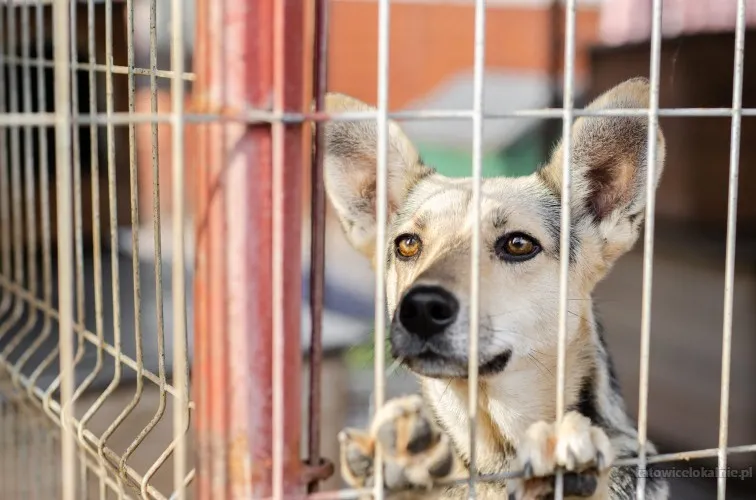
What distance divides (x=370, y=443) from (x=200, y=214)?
0.43 metres

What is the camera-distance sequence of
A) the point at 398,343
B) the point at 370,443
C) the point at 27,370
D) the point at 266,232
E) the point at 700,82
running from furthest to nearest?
the point at 700,82
the point at 27,370
the point at 398,343
the point at 370,443
the point at 266,232

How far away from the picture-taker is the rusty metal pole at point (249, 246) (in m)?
1.18

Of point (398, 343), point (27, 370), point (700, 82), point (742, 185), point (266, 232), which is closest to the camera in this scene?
point (266, 232)

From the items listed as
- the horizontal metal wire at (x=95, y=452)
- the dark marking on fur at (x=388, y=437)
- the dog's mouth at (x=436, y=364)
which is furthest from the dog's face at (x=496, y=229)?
the horizontal metal wire at (x=95, y=452)

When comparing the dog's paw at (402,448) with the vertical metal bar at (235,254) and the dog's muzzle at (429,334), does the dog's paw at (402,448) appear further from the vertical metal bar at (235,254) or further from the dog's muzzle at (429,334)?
the dog's muzzle at (429,334)

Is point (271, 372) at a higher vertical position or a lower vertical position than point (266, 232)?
lower

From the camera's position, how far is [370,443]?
4.50 feet

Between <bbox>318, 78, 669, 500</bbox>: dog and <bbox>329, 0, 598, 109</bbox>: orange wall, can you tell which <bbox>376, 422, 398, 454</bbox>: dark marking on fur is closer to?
<bbox>318, 78, 669, 500</bbox>: dog

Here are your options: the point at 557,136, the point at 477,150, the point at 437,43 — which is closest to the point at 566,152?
the point at 477,150

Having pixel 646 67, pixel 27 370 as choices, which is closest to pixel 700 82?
pixel 646 67

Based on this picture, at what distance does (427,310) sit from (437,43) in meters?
5.68

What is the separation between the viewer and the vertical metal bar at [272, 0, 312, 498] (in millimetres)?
1182

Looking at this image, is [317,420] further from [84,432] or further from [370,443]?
[84,432]

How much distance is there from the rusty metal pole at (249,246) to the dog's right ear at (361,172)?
2.52 feet
